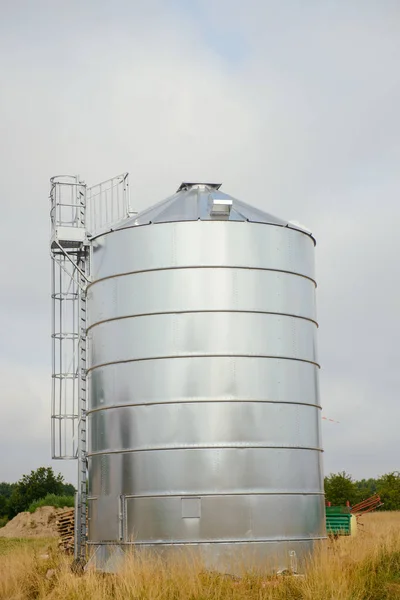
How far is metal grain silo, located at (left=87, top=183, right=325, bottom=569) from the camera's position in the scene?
14.4 metres

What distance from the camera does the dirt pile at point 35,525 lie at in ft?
131

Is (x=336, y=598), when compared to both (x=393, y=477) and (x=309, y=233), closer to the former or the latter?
(x=309, y=233)

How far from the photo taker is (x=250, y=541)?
561 inches

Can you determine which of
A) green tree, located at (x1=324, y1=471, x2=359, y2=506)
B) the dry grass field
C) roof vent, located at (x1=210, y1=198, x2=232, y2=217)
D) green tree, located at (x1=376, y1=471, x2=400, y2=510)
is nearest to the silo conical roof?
roof vent, located at (x1=210, y1=198, x2=232, y2=217)

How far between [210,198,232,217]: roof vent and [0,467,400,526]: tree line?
20.3 metres

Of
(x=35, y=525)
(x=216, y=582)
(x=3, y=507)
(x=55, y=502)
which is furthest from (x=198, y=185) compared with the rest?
(x=3, y=507)

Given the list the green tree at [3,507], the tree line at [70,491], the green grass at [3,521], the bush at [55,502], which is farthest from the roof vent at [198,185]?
the green tree at [3,507]

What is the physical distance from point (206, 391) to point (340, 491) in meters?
20.5

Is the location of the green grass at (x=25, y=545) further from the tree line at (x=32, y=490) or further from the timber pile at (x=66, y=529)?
the tree line at (x=32, y=490)

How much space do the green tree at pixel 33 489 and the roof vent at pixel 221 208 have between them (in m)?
38.1

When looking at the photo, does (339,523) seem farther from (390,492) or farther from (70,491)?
(70,491)

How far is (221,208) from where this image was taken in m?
15.5

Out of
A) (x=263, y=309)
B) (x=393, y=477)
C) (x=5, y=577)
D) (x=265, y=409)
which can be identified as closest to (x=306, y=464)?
(x=265, y=409)

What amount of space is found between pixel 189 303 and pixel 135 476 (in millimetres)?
3188
